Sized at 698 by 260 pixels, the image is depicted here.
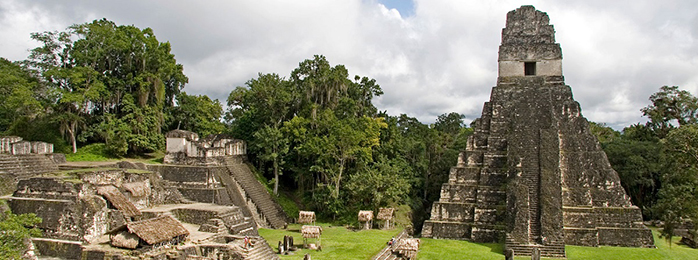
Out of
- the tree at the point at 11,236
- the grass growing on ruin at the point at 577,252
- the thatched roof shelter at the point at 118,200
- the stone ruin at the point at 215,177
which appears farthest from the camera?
the stone ruin at the point at 215,177

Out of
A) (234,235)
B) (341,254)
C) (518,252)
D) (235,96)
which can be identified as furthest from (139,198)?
(235,96)

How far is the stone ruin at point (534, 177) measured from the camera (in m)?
17.2

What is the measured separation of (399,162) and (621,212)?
11212 millimetres

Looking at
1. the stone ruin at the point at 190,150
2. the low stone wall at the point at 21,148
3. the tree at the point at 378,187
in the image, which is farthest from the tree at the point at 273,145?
the low stone wall at the point at 21,148

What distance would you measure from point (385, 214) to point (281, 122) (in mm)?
8659

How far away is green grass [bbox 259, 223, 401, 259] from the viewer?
15414 millimetres

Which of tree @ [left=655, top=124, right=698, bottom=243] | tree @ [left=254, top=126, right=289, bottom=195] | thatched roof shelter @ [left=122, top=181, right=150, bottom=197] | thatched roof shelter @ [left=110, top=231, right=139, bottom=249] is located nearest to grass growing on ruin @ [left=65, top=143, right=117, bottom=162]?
thatched roof shelter @ [left=122, top=181, right=150, bottom=197]

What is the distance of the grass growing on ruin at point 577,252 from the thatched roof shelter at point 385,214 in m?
3.15

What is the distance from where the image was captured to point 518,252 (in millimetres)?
16062

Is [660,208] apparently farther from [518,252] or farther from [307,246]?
[307,246]

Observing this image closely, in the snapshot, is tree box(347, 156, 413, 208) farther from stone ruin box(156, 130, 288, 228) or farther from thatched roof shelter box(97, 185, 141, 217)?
thatched roof shelter box(97, 185, 141, 217)

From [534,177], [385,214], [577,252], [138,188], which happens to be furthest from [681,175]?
[138,188]

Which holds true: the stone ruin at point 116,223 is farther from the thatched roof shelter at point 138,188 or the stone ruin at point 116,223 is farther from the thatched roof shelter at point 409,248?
the thatched roof shelter at point 409,248

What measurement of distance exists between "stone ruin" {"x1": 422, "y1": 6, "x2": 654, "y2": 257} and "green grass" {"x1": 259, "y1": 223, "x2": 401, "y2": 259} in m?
2.28
